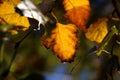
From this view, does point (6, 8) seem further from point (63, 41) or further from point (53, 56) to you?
point (53, 56)

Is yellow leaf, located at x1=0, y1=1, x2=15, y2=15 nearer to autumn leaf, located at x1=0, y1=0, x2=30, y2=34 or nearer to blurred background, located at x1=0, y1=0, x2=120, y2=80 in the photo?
autumn leaf, located at x1=0, y1=0, x2=30, y2=34

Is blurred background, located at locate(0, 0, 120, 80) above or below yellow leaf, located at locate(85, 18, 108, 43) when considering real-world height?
below

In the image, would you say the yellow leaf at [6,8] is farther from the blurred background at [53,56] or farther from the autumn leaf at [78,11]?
the blurred background at [53,56]

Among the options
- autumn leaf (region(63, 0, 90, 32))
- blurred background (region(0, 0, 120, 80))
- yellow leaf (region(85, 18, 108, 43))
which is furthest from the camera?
blurred background (region(0, 0, 120, 80))

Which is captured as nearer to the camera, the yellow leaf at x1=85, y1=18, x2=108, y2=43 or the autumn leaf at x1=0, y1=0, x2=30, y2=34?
the autumn leaf at x1=0, y1=0, x2=30, y2=34

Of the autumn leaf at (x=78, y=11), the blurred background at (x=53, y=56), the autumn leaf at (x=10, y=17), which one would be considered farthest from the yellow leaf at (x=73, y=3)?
the blurred background at (x=53, y=56)

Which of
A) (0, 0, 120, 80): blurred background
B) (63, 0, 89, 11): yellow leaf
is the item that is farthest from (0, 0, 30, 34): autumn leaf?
(0, 0, 120, 80): blurred background

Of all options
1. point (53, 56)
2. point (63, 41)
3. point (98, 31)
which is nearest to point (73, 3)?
point (63, 41)
